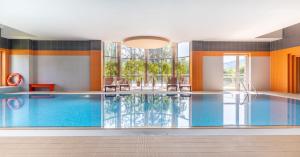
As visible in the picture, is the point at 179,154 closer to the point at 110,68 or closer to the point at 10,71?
the point at 110,68

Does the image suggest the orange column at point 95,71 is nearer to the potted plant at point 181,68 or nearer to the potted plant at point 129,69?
the potted plant at point 129,69

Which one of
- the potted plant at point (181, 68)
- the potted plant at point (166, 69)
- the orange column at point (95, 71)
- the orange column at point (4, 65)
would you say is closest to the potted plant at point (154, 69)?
the potted plant at point (166, 69)

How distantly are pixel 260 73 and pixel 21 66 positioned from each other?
11934mm

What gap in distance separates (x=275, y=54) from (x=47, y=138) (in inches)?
440

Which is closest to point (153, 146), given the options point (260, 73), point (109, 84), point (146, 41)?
point (146, 41)

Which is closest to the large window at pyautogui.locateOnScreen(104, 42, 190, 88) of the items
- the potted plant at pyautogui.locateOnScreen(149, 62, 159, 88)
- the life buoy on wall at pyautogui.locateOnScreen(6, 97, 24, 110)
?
the potted plant at pyautogui.locateOnScreen(149, 62, 159, 88)

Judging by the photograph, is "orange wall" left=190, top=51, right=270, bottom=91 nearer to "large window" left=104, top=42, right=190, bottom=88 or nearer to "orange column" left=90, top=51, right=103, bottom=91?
"large window" left=104, top=42, right=190, bottom=88

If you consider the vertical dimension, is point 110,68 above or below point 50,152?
above

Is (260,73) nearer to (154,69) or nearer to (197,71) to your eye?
(197,71)

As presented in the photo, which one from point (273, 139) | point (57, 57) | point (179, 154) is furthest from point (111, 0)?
point (57, 57)

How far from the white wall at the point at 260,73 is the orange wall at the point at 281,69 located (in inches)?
10.0

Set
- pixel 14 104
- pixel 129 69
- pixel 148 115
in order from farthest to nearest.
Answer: pixel 129 69 → pixel 14 104 → pixel 148 115

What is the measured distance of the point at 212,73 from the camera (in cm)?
1120

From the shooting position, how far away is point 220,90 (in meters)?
11.1
